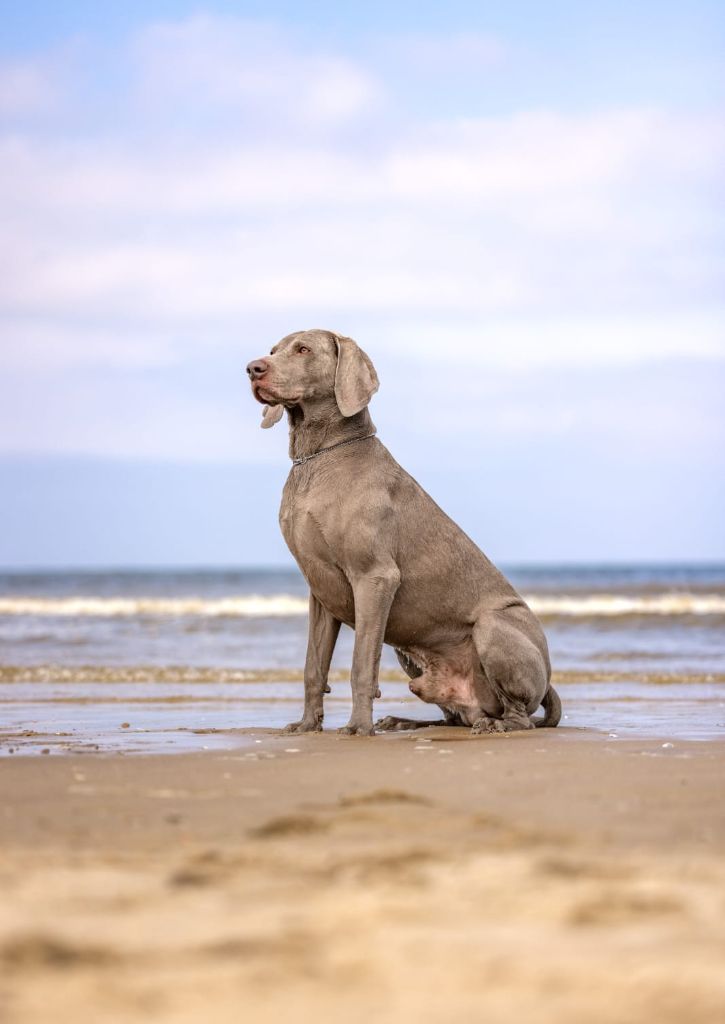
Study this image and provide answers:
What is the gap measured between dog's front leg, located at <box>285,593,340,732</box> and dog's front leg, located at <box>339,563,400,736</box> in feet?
0.93

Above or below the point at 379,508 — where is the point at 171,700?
below

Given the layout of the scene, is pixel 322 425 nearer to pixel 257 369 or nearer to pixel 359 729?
pixel 257 369

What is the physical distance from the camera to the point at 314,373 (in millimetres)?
7250

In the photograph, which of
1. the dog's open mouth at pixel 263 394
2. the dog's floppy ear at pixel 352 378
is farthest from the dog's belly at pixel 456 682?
the dog's open mouth at pixel 263 394

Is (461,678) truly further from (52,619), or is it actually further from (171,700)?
(52,619)

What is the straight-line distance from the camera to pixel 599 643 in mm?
18266

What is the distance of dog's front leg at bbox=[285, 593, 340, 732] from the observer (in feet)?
24.3

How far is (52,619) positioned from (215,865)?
24.5 meters

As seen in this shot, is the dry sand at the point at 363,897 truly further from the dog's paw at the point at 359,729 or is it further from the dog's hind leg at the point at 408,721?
the dog's hind leg at the point at 408,721

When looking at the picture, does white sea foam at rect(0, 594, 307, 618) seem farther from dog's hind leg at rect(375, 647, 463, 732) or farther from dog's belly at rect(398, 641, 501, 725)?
dog's belly at rect(398, 641, 501, 725)

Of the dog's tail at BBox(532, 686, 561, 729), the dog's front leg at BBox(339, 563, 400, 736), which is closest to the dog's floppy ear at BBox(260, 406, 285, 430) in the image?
the dog's front leg at BBox(339, 563, 400, 736)

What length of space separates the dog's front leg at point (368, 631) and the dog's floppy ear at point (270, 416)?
3.92 feet

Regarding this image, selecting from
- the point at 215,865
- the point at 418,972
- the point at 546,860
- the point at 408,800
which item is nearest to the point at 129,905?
the point at 215,865

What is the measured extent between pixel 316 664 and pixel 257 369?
5.77ft
